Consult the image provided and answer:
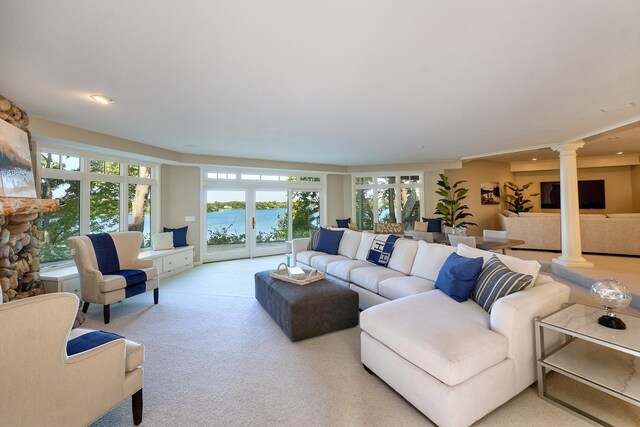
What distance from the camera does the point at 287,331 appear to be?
2779 mm

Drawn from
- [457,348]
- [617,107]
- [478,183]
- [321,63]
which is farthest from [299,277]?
[478,183]

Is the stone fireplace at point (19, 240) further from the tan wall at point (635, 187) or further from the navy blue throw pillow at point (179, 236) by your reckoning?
the tan wall at point (635, 187)

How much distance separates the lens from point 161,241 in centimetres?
554

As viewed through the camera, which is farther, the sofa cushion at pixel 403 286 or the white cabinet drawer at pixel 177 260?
the white cabinet drawer at pixel 177 260

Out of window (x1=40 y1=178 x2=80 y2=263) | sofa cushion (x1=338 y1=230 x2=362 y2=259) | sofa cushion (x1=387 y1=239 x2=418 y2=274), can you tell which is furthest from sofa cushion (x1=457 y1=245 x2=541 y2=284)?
window (x1=40 y1=178 x2=80 y2=263)

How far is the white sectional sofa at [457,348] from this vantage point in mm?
1573

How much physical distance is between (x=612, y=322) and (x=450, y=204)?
232 inches

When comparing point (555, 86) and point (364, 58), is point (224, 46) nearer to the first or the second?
point (364, 58)

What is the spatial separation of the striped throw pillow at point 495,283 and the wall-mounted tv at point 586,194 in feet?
28.8

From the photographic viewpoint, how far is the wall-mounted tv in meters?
8.13

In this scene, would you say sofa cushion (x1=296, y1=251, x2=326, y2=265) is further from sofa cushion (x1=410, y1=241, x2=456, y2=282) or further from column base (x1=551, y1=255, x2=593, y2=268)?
column base (x1=551, y1=255, x2=593, y2=268)

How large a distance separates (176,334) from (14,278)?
1.97 meters

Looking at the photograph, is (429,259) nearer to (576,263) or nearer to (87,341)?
(87,341)

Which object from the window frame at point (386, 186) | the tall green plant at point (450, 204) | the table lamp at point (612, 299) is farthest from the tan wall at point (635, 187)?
the table lamp at point (612, 299)
